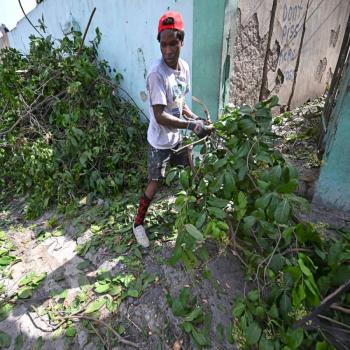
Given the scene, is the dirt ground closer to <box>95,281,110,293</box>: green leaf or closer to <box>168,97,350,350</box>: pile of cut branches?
<box>95,281,110,293</box>: green leaf

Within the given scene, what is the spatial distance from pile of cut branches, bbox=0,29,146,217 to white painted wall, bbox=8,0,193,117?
0.16 meters

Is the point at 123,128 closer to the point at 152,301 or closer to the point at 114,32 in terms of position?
the point at 114,32

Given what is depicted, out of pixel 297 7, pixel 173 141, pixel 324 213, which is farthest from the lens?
pixel 297 7

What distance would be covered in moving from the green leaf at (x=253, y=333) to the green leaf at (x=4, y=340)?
153cm

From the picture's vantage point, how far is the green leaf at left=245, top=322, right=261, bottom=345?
125cm

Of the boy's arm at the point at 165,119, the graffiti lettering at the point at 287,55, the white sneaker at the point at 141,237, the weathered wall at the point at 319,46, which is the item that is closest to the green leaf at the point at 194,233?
the boy's arm at the point at 165,119

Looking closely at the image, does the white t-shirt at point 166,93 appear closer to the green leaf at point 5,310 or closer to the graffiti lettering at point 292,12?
the green leaf at point 5,310

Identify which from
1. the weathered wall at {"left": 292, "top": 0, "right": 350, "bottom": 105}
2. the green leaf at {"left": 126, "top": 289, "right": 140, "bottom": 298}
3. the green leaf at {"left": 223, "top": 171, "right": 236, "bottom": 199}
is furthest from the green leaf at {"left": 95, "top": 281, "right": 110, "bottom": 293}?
the weathered wall at {"left": 292, "top": 0, "right": 350, "bottom": 105}

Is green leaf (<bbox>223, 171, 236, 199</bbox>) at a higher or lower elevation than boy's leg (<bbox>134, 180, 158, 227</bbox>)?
higher

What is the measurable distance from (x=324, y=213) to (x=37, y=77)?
3581 mm

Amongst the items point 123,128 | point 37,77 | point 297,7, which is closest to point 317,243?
point 123,128

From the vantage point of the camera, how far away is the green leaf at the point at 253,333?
1.25m

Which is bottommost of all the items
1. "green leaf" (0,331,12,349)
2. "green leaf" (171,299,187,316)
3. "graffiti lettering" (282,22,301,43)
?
"green leaf" (0,331,12,349)

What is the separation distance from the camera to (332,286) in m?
1.30
